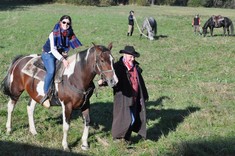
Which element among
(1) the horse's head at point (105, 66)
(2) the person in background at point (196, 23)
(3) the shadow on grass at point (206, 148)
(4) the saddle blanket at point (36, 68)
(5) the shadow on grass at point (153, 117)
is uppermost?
(1) the horse's head at point (105, 66)

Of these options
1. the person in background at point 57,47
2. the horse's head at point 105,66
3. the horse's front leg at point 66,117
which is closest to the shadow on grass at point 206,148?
the horse's head at point 105,66

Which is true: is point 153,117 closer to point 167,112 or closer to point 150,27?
point 167,112

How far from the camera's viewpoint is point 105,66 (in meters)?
6.59

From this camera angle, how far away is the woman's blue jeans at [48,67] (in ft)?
24.6

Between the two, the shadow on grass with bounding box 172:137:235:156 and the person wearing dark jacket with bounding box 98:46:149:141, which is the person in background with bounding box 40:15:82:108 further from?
the shadow on grass with bounding box 172:137:235:156

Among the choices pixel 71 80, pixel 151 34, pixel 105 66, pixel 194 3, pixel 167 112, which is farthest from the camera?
pixel 194 3

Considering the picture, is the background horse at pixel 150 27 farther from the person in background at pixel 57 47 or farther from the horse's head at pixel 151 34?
the person in background at pixel 57 47

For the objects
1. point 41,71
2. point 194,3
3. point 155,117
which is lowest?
point 155,117

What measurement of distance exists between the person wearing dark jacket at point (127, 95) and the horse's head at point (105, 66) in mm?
758

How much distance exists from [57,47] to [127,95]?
1.75m

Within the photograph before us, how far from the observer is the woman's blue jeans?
7.51 metres

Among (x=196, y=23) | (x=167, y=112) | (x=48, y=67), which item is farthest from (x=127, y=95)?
(x=196, y=23)

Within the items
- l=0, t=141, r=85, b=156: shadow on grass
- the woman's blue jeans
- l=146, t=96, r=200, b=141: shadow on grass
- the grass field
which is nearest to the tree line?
the grass field

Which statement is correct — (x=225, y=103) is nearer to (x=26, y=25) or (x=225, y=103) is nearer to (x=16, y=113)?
(x=16, y=113)
